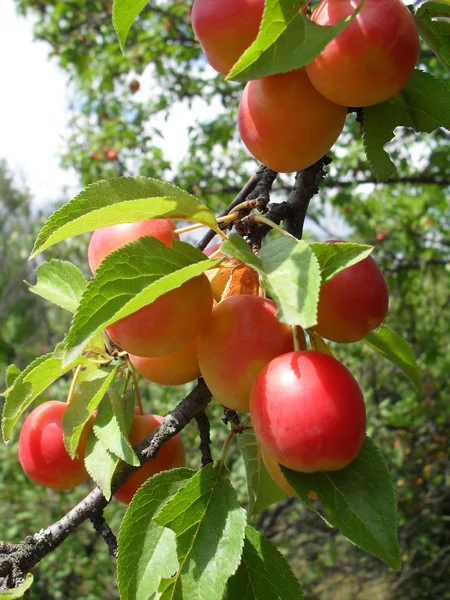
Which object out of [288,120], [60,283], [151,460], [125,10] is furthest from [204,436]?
[125,10]

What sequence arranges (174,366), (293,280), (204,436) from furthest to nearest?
(204,436), (174,366), (293,280)

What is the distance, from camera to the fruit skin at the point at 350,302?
58 cm

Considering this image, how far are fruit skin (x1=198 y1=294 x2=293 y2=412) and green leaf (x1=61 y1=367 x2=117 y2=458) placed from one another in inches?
7.2

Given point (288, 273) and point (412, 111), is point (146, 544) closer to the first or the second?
point (288, 273)

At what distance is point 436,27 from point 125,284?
0.49 m

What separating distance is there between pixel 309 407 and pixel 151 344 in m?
0.17

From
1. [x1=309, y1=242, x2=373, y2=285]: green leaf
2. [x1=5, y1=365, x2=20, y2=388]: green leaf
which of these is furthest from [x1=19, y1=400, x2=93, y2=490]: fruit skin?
[x1=309, y1=242, x2=373, y2=285]: green leaf

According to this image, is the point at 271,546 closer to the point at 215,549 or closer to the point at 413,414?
the point at 215,549

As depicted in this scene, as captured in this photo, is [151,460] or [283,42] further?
[151,460]

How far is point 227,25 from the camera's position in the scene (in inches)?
24.2

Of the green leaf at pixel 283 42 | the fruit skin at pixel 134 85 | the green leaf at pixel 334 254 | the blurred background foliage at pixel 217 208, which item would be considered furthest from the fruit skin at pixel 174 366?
the fruit skin at pixel 134 85

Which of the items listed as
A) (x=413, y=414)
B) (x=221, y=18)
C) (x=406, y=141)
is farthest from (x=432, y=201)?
(x=221, y=18)

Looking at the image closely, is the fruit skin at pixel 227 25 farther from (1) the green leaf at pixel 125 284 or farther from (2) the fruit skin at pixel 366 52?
(1) the green leaf at pixel 125 284

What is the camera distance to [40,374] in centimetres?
74
